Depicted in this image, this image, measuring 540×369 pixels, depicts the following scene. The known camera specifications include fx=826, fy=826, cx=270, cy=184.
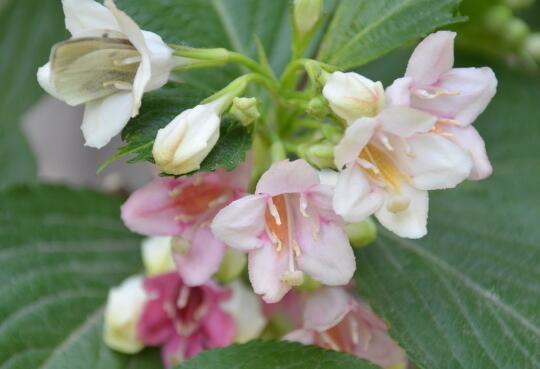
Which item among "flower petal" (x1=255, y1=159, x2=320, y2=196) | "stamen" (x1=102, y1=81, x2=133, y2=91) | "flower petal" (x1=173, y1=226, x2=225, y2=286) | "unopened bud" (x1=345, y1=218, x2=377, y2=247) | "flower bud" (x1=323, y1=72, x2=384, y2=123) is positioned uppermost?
"stamen" (x1=102, y1=81, x2=133, y2=91)

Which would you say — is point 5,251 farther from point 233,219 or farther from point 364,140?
point 364,140

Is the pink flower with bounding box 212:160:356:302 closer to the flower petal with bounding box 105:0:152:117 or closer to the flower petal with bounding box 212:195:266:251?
the flower petal with bounding box 212:195:266:251

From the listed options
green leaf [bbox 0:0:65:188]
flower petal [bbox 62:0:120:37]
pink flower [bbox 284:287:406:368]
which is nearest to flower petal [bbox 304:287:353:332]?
pink flower [bbox 284:287:406:368]

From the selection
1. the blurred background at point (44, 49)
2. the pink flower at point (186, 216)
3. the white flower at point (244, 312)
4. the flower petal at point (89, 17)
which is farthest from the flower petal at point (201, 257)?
the blurred background at point (44, 49)

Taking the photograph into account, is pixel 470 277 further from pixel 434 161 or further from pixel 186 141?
pixel 186 141

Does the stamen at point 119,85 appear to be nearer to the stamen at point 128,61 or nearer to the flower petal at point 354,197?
the stamen at point 128,61

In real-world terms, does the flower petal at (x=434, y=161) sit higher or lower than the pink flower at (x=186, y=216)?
higher

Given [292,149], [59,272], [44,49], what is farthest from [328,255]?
[44,49]
